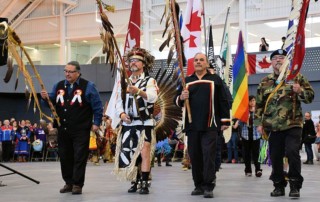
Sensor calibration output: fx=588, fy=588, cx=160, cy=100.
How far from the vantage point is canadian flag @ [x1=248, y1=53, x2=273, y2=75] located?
26453 mm

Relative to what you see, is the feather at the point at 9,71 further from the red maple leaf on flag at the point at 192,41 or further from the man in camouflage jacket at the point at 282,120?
the red maple leaf on flag at the point at 192,41

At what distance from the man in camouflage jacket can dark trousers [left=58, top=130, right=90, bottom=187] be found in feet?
7.78

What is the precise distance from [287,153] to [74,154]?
9.46 ft

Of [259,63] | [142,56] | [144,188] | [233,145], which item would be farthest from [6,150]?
[144,188]

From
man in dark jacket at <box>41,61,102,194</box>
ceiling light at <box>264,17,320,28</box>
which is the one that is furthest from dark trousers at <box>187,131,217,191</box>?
ceiling light at <box>264,17,320,28</box>

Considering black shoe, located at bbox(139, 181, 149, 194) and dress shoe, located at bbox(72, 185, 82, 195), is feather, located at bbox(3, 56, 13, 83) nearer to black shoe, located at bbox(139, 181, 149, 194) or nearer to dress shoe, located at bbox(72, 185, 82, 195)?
dress shoe, located at bbox(72, 185, 82, 195)

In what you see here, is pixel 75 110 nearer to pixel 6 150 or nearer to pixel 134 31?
pixel 134 31

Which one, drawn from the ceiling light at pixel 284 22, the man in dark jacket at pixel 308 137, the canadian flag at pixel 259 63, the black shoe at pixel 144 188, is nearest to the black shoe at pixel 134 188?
the black shoe at pixel 144 188

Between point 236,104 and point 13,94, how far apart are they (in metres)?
21.0

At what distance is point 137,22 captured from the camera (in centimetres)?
1366

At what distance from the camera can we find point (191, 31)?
12.6 m

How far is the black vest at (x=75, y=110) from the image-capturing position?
26.7ft

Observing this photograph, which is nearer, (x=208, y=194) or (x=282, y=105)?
(x=208, y=194)

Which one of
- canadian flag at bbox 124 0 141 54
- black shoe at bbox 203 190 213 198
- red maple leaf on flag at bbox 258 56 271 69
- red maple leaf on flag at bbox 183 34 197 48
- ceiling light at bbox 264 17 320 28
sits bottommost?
black shoe at bbox 203 190 213 198
